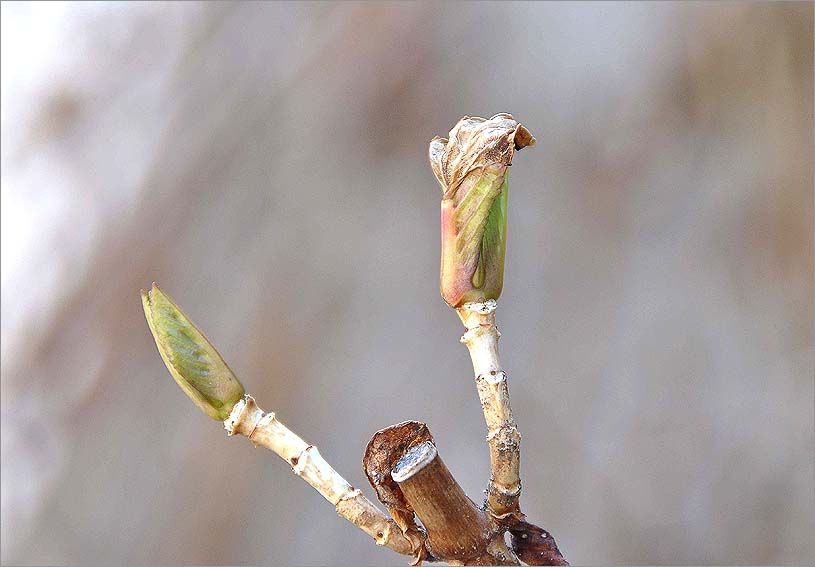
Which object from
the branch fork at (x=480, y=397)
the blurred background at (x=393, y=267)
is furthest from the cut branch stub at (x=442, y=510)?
the blurred background at (x=393, y=267)

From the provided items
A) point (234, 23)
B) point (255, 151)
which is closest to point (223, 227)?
point (255, 151)

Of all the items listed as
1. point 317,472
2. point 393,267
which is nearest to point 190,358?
point 317,472

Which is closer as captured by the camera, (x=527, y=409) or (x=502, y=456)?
(x=502, y=456)

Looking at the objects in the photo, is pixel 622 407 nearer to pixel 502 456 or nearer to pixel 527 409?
pixel 527 409

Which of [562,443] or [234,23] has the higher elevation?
[234,23]

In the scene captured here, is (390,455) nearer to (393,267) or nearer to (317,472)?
(317,472)

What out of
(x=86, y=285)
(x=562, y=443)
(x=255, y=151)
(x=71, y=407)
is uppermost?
(x=255, y=151)

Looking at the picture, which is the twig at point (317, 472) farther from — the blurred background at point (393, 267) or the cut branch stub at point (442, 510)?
the blurred background at point (393, 267)
